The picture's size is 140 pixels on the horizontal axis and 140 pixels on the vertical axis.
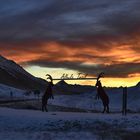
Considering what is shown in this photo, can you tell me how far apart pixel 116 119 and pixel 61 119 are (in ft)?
9.20

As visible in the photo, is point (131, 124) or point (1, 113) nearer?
point (131, 124)

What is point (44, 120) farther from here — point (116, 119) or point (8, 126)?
point (116, 119)

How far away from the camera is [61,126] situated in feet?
89.1

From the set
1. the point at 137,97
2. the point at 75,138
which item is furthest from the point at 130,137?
the point at 137,97

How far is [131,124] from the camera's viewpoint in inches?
1089

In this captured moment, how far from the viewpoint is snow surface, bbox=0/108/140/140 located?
1009 inches

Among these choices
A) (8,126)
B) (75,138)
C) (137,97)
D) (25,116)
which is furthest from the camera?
(137,97)

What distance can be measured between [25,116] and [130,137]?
636cm

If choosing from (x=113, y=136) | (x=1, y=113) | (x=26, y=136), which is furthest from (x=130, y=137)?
(x=1, y=113)

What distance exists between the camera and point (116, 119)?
28656mm

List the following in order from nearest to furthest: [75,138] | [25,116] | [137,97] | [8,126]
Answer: [75,138] < [8,126] < [25,116] < [137,97]

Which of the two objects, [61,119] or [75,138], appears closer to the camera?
[75,138]

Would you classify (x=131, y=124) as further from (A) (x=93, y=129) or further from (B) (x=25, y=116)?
(B) (x=25, y=116)

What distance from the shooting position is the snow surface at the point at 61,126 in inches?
1009
